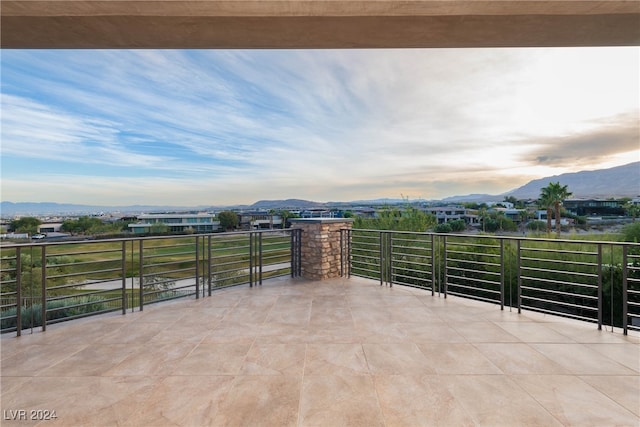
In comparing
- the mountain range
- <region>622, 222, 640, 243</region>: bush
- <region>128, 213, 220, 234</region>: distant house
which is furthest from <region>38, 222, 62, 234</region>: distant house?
<region>622, 222, 640, 243</region>: bush

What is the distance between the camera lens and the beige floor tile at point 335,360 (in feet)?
7.49

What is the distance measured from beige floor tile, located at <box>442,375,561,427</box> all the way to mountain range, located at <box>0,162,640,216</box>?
396 inches

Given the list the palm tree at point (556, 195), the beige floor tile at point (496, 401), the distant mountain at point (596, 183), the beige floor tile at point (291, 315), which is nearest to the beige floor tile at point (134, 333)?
the beige floor tile at point (291, 315)

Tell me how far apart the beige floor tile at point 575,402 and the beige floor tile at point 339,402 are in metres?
1.19

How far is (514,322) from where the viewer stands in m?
3.34

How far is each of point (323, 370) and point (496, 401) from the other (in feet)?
4.20

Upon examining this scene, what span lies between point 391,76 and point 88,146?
41.7ft

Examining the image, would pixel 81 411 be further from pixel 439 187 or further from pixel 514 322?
pixel 439 187

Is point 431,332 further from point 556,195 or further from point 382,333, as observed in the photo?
point 556,195

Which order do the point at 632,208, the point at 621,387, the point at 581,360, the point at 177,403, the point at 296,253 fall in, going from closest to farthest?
the point at 177,403
the point at 621,387
the point at 581,360
the point at 296,253
the point at 632,208

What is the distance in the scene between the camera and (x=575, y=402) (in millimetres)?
1898

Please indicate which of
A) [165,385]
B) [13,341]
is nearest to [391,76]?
[165,385]

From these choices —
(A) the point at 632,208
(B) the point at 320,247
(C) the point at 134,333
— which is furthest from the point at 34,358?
(A) the point at 632,208

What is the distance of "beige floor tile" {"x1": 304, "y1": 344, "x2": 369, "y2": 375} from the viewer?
2283 millimetres
